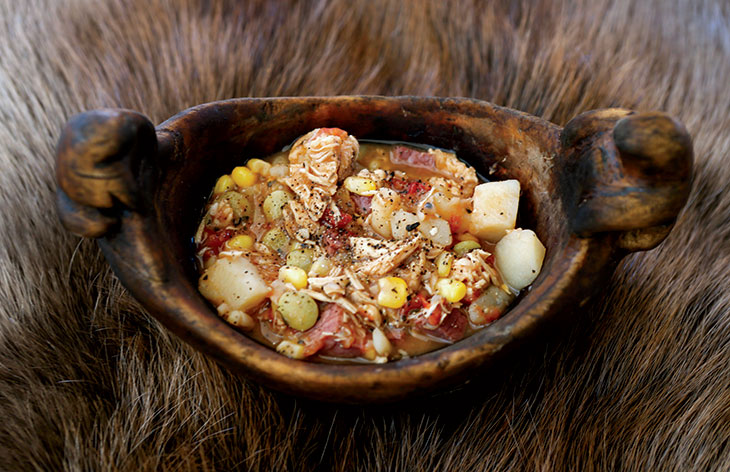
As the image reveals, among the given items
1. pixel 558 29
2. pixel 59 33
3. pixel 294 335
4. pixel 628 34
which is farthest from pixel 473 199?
pixel 59 33

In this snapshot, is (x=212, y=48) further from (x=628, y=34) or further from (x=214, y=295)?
(x=628, y=34)

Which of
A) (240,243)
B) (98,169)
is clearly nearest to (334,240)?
(240,243)

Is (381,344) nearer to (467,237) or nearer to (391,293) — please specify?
(391,293)

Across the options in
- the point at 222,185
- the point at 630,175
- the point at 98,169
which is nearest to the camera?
the point at 98,169

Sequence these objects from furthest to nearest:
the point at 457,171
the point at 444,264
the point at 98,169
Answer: the point at 457,171 < the point at 444,264 < the point at 98,169

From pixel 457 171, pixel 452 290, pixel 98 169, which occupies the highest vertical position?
pixel 98 169

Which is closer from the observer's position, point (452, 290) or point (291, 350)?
point (291, 350)

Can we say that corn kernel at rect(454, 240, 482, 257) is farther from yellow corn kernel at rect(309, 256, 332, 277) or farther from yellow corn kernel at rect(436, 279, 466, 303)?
yellow corn kernel at rect(309, 256, 332, 277)
